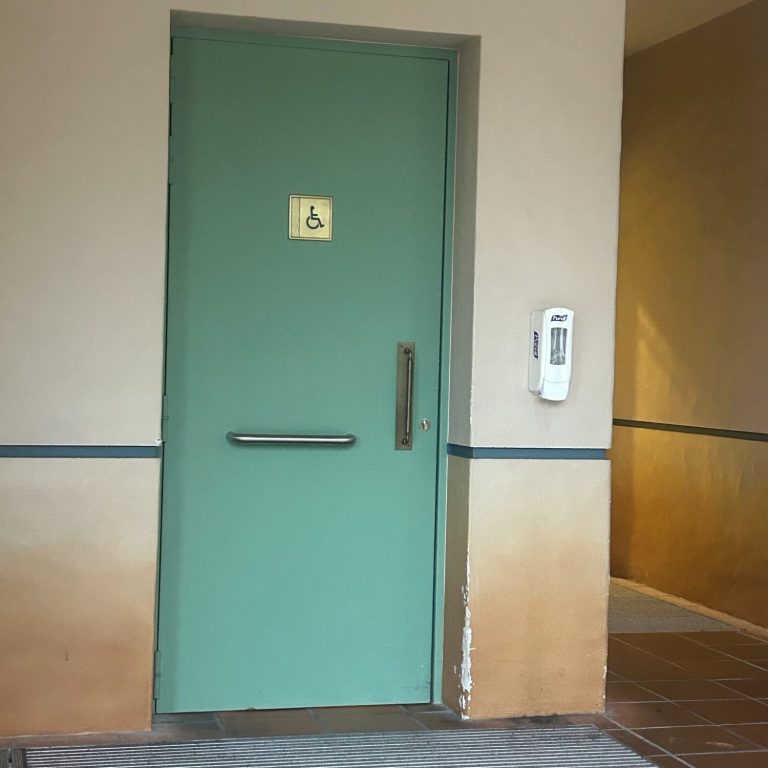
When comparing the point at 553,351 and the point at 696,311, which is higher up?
the point at 696,311

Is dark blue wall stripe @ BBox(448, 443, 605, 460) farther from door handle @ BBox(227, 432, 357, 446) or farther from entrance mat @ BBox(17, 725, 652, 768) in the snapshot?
entrance mat @ BBox(17, 725, 652, 768)

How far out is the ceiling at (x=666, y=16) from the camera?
651 centimetres

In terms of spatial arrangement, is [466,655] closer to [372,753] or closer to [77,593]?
[372,753]

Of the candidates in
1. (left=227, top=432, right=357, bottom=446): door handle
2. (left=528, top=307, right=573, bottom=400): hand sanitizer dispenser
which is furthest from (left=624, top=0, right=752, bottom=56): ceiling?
(left=227, top=432, right=357, bottom=446): door handle

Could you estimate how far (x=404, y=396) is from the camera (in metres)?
4.42

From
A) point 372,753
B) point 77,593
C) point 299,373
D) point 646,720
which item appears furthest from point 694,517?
point 77,593

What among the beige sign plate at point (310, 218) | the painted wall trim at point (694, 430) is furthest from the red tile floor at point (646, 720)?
the beige sign plate at point (310, 218)

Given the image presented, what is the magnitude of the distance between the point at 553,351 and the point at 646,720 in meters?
1.44

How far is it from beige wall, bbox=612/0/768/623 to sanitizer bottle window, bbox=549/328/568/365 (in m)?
2.48

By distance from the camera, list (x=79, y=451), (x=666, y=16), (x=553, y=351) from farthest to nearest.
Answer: (x=666, y=16), (x=553, y=351), (x=79, y=451)

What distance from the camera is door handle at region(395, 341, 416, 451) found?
→ 442 centimetres

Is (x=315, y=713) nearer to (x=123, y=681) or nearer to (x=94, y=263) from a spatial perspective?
(x=123, y=681)

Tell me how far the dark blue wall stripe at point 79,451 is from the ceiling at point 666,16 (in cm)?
403

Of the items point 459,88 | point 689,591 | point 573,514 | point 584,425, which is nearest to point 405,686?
point 573,514
